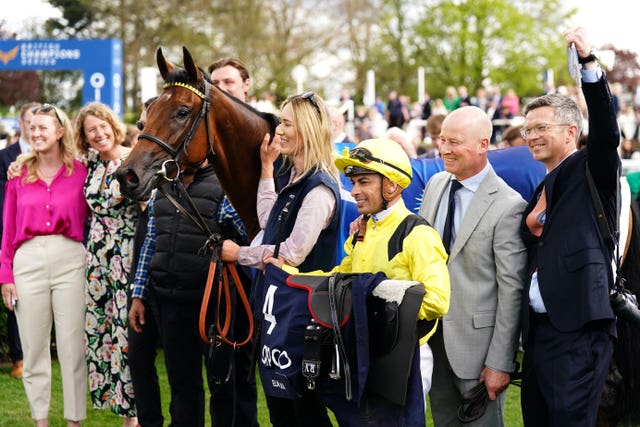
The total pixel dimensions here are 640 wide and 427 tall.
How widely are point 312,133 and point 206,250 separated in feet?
2.98

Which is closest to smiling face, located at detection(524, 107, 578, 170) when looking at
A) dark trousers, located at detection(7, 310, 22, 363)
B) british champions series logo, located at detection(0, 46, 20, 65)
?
dark trousers, located at detection(7, 310, 22, 363)

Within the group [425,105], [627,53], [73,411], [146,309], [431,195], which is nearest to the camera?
[431,195]

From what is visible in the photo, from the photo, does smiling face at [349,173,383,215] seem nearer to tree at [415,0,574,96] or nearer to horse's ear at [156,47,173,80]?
horse's ear at [156,47,173,80]

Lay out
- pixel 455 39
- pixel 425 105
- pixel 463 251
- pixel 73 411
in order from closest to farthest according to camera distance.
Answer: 1. pixel 463 251
2. pixel 73 411
3. pixel 425 105
4. pixel 455 39

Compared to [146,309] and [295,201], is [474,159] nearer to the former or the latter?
[295,201]

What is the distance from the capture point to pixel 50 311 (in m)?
5.50

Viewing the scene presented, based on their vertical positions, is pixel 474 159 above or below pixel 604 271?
above

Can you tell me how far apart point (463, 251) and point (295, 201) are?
0.82m

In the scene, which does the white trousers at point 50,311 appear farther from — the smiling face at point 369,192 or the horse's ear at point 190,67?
the smiling face at point 369,192

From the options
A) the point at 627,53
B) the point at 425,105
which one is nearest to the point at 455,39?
the point at 425,105

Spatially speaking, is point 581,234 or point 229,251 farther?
point 229,251

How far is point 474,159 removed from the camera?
3855mm

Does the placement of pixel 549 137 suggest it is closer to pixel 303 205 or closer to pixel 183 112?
pixel 303 205

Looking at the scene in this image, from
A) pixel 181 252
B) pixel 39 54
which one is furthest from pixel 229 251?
pixel 39 54
